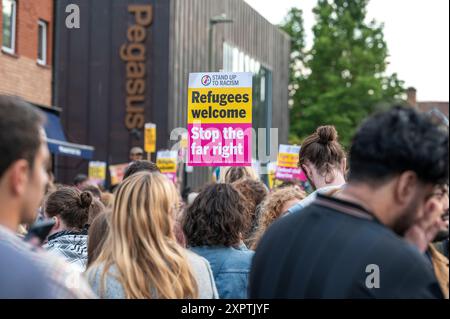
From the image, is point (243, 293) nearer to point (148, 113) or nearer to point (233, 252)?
point (233, 252)

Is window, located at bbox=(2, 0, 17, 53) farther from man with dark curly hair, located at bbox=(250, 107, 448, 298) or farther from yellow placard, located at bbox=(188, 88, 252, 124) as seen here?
man with dark curly hair, located at bbox=(250, 107, 448, 298)

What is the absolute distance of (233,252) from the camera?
5.12 metres

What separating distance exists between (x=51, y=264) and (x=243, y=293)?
2.54 metres

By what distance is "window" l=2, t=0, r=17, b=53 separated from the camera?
21.1 meters

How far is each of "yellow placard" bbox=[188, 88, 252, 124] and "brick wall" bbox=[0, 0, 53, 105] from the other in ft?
40.8

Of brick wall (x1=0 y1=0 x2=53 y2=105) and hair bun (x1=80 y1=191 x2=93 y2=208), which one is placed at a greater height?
brick wall (x1=0 y1=0 x2=53 y2=105)

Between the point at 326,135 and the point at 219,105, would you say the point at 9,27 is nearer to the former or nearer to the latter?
the point at 219,105

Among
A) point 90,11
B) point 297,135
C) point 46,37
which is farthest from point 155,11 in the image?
point 297,135

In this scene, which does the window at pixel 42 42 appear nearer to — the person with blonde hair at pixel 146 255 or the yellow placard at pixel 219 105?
the yellow placard at pixel 219 105

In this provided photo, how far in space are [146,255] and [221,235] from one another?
119 cm

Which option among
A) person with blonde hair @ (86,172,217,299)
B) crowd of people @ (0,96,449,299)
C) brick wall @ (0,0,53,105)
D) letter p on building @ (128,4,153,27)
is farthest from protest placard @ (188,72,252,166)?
letter p on building @ (128,4,153,27)

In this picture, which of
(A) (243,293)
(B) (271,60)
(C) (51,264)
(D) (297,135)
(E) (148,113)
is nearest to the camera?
(C) (51,264)

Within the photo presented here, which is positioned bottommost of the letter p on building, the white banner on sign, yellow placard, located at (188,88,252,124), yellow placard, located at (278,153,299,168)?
yellow placard, located at (278,153,299,168)

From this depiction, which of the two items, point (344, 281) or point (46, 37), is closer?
point (344, 281)
